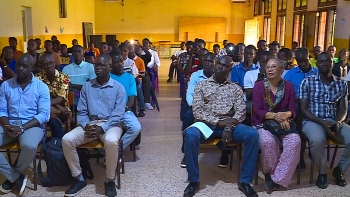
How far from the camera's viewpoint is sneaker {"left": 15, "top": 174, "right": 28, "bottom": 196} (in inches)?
125

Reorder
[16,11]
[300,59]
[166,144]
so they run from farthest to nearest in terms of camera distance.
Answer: [16,11], [166,144], [300,59]

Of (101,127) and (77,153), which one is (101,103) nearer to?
(101,127)

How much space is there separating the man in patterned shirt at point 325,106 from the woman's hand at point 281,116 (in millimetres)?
A: 295

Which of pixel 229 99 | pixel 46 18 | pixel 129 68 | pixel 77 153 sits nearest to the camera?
pixel 77 153

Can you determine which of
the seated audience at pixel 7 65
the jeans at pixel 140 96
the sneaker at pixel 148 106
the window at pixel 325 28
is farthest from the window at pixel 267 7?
the seated audience at pixel 7 65

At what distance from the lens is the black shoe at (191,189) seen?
3.17 meters

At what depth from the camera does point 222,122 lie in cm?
331

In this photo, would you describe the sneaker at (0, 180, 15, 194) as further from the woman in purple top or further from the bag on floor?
the woman in purple top

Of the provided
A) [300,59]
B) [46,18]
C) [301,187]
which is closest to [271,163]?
[301,187]

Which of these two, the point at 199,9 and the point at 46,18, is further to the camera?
the point at 199,9

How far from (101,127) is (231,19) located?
16.7 metres

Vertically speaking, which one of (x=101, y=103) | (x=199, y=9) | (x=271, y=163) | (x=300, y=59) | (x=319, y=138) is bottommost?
(x=271, y=163)

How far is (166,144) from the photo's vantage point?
15.2ft

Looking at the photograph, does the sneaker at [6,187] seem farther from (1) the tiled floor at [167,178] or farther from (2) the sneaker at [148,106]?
(2) the sneaker at [148,106]
